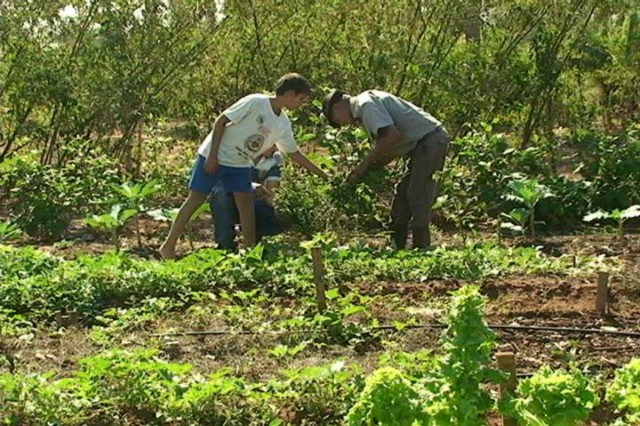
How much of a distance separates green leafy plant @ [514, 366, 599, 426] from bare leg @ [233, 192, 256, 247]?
471 centimetres

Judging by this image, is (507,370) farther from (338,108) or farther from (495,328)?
(338,108)

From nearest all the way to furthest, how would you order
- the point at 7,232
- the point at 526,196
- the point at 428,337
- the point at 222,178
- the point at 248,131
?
the point at 428,337
the point at 248,131
the point at 222,178
the point at 526,196
the point at 7,232

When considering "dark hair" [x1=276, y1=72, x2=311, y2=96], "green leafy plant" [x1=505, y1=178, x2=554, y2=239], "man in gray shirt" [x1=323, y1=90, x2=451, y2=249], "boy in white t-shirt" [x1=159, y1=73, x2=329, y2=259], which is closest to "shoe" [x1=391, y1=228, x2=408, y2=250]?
"man in gray shirt" [x1=323, y1=90, x2=451, y2=249]

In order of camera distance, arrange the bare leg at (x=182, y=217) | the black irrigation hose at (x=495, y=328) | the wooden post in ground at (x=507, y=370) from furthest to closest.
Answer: the bare leg at (x=182, y=217), the black irrigation hose at (x=495, y=328), the wooden post in ground at (x=507, y=370)

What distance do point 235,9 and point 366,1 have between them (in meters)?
1.54

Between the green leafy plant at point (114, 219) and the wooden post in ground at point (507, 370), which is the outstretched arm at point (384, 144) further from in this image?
the wooden post in ground at point (507, 370)

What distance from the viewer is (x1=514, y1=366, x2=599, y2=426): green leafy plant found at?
3150 mm

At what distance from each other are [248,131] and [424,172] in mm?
1346

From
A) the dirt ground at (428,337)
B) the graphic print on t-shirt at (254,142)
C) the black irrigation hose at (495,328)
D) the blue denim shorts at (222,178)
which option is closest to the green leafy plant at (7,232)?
the blue denim shorts at (222,178)

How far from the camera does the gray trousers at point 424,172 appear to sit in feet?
25.1

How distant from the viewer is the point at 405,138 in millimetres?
7637

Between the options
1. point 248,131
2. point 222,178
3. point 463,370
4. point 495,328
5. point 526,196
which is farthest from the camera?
point 526,196

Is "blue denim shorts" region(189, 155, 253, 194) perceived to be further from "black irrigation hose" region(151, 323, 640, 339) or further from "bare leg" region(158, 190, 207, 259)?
"black irrigation hose" region(151, 323, 640, 339)

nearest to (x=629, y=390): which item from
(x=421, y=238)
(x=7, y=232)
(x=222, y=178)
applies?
(x=421, y=238)
